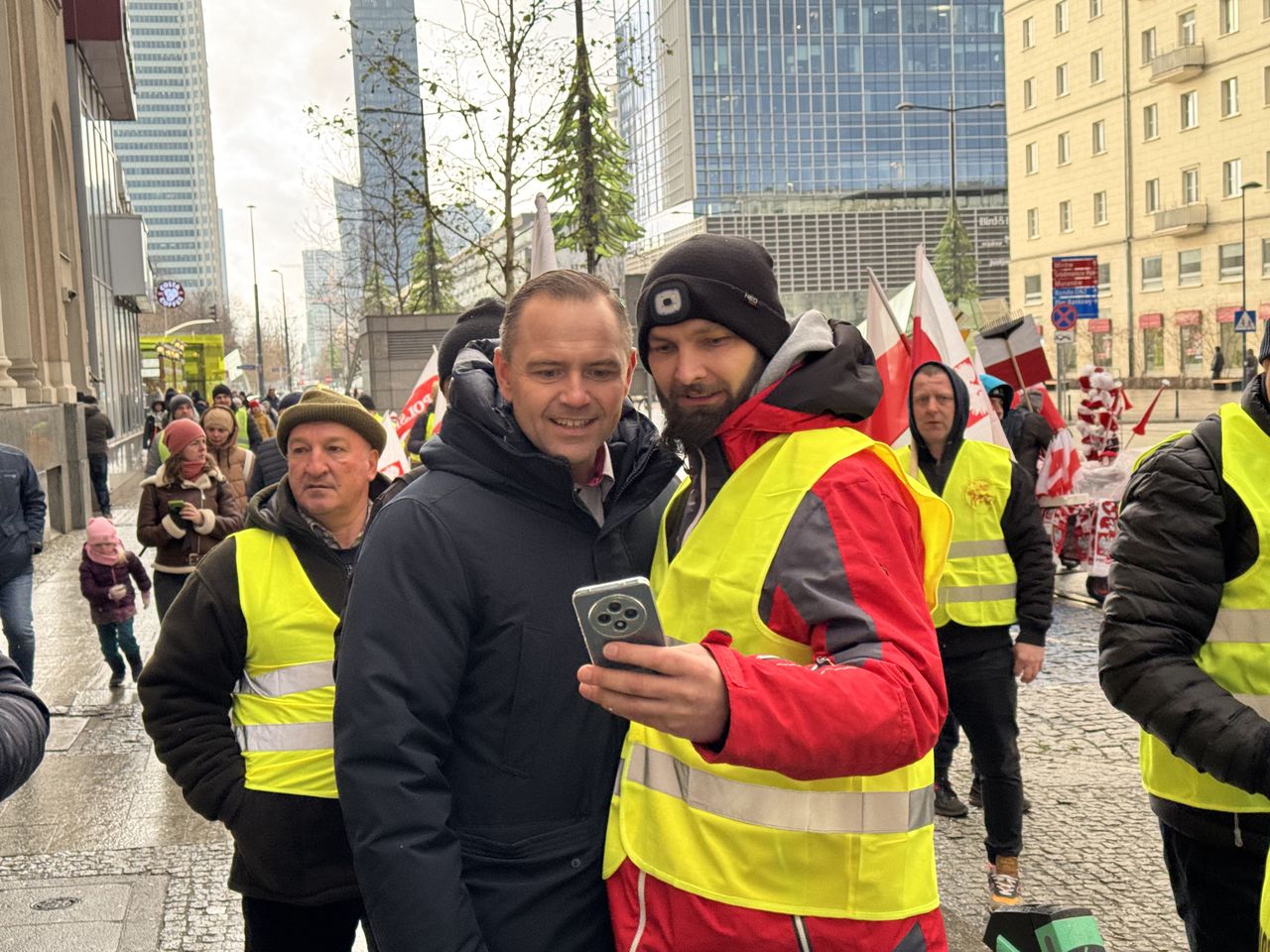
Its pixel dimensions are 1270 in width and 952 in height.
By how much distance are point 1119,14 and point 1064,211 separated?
31.7ft

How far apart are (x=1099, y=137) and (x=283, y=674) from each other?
212 feet

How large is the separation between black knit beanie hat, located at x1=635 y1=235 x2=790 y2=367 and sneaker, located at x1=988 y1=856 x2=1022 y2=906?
3335mm

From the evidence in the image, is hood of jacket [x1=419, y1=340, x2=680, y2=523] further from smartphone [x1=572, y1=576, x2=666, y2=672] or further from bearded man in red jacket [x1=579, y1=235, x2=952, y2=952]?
smartphone [x1=572, y1=576, x2=666, y2=672]

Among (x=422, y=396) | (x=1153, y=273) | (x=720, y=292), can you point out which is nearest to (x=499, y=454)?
(x=720, y=292)

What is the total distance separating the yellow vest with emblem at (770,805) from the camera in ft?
7.04

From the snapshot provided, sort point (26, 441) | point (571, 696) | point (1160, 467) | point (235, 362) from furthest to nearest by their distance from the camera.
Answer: point (235, 362)
point (26, 441)
point (1160, 467)
point (571, 696)

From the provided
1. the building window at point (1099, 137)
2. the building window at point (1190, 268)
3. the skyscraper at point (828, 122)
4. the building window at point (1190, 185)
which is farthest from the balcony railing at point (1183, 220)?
the skyscraper at point (828, 122)

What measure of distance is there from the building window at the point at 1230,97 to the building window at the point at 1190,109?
61.1 inches

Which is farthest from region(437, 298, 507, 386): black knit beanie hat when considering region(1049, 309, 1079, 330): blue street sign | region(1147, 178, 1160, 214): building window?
region(1147, 178, 1160, 214): building window

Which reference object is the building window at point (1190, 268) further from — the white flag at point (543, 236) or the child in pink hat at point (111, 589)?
the white flag at point (543, 236)

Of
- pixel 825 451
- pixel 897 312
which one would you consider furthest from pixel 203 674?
pixel 897 312

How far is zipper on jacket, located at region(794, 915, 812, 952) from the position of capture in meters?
2.14

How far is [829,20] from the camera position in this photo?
116375 millimetres

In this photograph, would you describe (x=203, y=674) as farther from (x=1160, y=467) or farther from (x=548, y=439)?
(x=1160, y=467)
